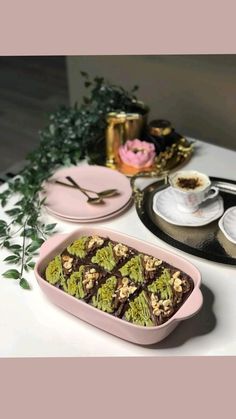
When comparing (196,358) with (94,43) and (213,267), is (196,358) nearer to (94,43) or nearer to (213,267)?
(213,267)

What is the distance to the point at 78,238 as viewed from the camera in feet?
2.50

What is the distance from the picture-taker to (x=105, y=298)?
0.65 m

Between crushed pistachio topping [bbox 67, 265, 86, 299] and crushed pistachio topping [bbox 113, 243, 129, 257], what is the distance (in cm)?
6

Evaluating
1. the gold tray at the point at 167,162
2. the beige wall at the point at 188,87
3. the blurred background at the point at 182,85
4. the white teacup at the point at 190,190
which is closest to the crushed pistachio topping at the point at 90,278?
the white teacup at the point at 190,190

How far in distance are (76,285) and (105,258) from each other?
0.07 m

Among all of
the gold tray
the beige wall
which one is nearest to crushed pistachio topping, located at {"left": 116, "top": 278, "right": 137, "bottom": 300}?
the gold tray

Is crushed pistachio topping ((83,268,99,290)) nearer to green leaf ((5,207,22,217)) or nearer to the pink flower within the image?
green leaf ((5,207,22,217))

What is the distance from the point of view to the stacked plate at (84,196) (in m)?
0.87

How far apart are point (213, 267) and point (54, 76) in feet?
7.85

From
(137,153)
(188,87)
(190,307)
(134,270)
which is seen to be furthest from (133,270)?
(188,87)

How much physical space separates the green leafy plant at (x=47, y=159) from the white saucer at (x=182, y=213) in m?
0.19

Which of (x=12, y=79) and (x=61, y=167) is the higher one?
(x=61, y=167)

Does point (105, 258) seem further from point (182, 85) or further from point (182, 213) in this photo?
point (182, 85)

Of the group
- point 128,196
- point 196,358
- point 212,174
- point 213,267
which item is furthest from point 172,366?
point 212,174
